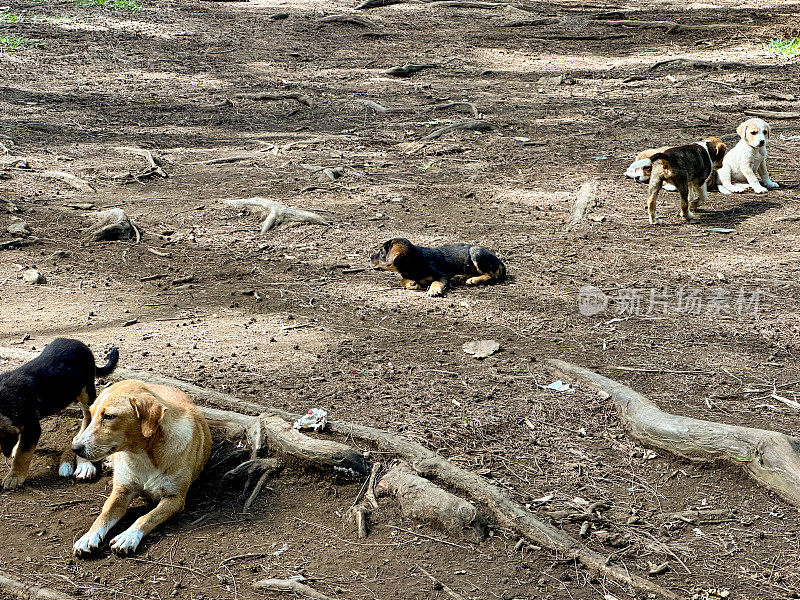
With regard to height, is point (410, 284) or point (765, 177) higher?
point (765, 177)

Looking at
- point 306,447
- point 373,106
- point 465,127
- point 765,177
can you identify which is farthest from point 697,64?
point 306,447

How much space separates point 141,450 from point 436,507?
5.08 feet

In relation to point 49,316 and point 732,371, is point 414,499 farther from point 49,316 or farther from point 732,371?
point 49,316


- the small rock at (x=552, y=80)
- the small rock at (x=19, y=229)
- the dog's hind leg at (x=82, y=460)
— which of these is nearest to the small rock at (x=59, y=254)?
the small rock at (x=19, y=229)

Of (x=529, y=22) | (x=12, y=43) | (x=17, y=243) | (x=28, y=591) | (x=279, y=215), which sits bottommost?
(x=28, y=591)

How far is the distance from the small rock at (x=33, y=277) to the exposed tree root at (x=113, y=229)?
42.9 inches

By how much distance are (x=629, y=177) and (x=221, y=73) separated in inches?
413

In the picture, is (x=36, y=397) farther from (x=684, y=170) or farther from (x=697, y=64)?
(x=697, y=64)

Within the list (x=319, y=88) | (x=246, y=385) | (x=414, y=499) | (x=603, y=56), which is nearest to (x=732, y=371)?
(x=414, y=499)

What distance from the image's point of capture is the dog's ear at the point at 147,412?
13.7 ft

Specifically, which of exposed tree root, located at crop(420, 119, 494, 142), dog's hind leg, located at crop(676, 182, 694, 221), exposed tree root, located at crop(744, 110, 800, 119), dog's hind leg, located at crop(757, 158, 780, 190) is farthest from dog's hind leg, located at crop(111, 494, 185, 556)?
exposed tree root, located at crop(744, 110, 800, 119)

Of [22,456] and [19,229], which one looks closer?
[22,456]

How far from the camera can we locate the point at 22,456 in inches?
182

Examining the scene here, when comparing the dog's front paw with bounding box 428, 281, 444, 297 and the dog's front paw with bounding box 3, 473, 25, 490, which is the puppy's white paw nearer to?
the dog's front paw with bounding box 3, 473, 25, 490
